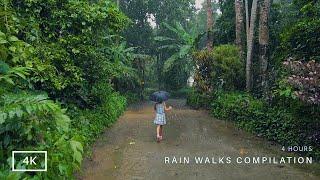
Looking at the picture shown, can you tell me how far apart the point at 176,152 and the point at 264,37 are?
6642 millimetres

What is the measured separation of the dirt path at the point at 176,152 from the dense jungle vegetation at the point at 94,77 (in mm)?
531

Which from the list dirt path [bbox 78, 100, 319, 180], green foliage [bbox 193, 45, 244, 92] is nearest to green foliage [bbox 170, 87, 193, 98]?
green foliage [bbox 193, 45, 244, 92]

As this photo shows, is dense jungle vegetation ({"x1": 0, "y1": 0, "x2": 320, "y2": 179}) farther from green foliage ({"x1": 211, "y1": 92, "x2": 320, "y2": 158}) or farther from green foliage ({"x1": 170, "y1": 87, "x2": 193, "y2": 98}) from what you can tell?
green foliage ({"x1": 170, "y1": 87, "x2": 193, "y2": 98})

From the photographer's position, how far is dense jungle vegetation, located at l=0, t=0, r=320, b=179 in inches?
192

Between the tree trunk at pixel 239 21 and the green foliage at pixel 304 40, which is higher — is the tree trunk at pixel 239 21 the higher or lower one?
the higher one

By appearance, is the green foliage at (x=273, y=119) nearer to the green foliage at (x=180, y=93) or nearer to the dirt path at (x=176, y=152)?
the dirt path at (x=176, y=152)

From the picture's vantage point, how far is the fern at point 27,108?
4262mm

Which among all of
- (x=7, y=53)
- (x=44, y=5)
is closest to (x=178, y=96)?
(x=44, y=5)

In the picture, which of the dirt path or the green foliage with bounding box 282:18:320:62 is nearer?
the dirt path

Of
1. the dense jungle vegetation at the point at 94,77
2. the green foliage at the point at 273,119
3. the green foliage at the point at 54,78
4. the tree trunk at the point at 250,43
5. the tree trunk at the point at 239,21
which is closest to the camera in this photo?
the green foliage at the point at 54,78

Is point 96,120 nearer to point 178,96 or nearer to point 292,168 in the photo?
point 292,168

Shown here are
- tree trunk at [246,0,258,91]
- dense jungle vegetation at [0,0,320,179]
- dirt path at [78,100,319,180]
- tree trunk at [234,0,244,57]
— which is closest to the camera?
dense jungle vegetation at [0,0,320,179]

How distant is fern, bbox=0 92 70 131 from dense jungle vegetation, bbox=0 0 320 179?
12 mm

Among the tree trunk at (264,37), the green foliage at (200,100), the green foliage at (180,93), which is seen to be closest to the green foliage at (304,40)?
the tree trunk at (264,37)
